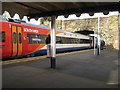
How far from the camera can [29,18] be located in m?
12.8

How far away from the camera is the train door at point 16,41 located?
53.2 feet

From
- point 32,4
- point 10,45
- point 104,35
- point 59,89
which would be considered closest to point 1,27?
point 10,45

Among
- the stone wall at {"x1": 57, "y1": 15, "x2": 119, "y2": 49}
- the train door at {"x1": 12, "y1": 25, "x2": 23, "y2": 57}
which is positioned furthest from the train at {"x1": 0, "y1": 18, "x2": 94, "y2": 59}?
the stone wall at {"x1": 57, "y1": 15, "x2": 119, "y2": 49}

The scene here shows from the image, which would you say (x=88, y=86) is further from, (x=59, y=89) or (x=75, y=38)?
(x=75, y=38)

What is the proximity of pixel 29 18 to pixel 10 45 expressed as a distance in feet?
12.3

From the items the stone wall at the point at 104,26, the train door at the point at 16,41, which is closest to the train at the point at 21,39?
the train door at the point at 16,41

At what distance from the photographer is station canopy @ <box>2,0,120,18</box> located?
33.5ft

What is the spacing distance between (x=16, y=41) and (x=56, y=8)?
20.1 ft

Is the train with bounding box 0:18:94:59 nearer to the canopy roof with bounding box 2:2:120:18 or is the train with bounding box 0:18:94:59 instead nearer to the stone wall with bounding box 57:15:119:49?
the canopy roof with bounding box 2:2:120:18

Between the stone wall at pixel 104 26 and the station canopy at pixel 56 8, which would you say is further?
the stone wall at pixel 104 26

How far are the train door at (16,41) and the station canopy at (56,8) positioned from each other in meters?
4.08

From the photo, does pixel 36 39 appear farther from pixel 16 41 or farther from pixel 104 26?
pixel 104 26

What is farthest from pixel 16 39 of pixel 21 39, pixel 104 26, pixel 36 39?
pixel 104 26

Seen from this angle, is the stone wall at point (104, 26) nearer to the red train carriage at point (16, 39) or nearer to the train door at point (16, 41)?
the red train carriage at point (16, 39)
